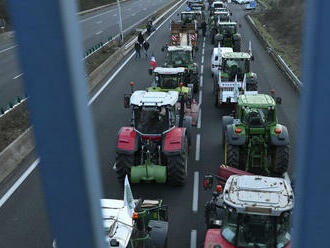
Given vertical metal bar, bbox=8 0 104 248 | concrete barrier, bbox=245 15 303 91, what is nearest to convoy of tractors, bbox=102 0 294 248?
concrete barrier, bbox=245 15 303 91

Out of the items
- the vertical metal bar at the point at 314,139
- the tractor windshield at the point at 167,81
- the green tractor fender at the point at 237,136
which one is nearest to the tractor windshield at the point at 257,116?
the green tractor fender at the point at 237,136

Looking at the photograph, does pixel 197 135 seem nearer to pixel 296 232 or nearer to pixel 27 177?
pixel 27 177

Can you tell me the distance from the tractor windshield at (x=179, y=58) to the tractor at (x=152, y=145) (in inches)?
338

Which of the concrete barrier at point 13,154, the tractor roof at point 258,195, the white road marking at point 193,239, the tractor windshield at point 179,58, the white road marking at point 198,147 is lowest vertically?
the white road marking at point 193,239

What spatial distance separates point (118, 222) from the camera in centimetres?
637

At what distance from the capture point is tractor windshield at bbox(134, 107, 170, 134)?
413 inches

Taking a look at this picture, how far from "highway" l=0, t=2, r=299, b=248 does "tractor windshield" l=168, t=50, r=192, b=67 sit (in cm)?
160

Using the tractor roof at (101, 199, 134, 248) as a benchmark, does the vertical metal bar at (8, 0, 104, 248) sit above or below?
above

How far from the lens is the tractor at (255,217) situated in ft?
20.0

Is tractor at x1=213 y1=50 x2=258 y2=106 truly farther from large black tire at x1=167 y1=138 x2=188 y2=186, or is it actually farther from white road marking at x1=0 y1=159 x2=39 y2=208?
white road marking at x1=0 y1=159 x2=39 y2=208

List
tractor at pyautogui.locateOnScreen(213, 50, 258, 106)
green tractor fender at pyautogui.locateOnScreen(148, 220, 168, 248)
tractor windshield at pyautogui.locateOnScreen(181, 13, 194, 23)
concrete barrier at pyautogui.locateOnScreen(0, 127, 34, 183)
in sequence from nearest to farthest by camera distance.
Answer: green tractor fender at pyautogui.locateOnScreen(148, 220, 168, 248) < concrete barrier at pyautogui.locateOnScreen(0, 127, 34, 183) < tractor at pyautogui.locateOnScreen(213, 50, 258, 106) < tractor windshield at pyautogui.locateOnScreen(181, 13, 194, 23)

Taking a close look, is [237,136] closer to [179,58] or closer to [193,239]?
[193,239]

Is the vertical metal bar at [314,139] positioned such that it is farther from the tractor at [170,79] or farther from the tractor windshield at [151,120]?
the tractor at [170,79]

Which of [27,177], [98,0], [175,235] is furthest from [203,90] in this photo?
[98,0]
